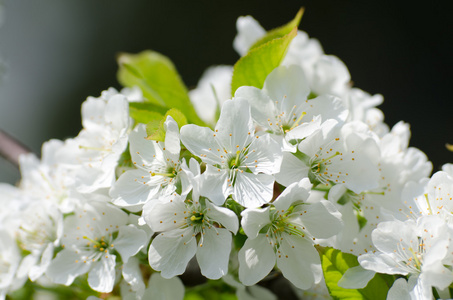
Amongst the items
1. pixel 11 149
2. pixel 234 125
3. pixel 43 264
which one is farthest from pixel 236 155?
pixel 11 149

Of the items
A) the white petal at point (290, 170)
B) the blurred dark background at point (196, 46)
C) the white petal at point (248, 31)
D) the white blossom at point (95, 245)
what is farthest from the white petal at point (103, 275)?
the blurred dark background at point (196, 46)

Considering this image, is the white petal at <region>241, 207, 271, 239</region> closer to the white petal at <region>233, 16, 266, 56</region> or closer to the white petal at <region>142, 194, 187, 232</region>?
the white petal at <region>142, 194, 187, 232</region>

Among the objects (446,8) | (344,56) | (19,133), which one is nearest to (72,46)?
(19,133)

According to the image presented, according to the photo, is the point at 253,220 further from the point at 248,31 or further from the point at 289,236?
the point at 248,31

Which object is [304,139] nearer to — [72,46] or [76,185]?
[76,185]

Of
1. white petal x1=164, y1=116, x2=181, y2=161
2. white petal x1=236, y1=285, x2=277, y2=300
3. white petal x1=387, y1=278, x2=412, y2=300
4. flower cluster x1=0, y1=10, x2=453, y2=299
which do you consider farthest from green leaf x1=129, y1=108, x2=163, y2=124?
white petal x1=387, y1=278, x2=412, y2=300
